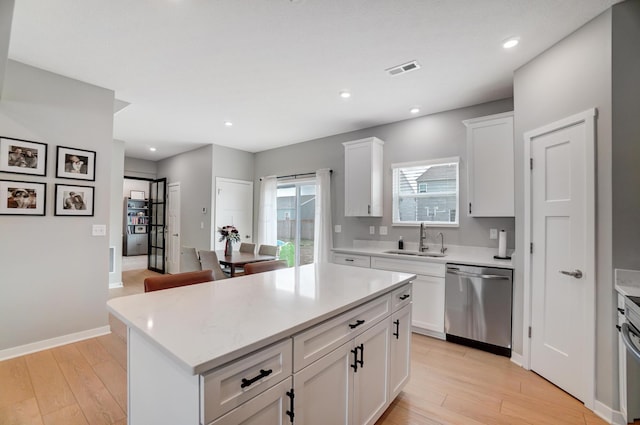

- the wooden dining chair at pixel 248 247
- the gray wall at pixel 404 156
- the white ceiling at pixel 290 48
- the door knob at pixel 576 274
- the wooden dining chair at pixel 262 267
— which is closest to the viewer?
the white ceiling at pixel 290 48

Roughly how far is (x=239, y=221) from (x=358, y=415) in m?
4.98

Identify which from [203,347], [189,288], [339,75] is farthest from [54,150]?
[203,347]

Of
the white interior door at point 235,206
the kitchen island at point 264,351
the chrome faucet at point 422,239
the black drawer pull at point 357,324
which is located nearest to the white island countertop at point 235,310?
the kitchen island at point 264,351

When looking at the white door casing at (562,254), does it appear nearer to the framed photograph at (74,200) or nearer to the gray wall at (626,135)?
the gray wall at (626,135)

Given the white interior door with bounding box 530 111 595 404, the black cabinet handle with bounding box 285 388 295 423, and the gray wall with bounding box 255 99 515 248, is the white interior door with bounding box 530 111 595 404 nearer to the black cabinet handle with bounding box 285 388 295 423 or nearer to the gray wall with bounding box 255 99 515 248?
the gray wall with bounding box 255 99 515 248

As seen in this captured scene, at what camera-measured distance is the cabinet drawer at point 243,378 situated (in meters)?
0.91

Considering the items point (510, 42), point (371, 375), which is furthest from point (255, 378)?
point (510, 42)

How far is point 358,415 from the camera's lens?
1605 millimetres

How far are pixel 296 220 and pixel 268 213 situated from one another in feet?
2.09

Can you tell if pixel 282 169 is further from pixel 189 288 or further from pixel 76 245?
pixel 189 288

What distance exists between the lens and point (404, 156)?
165 inches

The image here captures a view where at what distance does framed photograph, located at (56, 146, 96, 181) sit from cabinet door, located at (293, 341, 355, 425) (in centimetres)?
334

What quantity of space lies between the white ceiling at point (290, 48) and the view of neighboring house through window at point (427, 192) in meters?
0.74

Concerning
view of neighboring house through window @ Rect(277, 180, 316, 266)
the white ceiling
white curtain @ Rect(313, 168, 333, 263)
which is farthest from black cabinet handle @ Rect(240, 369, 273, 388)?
view of neighboring house through window @ Rect(277, 180, 316, 266)
